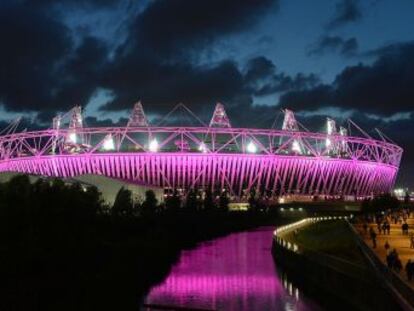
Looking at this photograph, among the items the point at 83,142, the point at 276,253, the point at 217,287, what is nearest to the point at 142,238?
the point at 276,253

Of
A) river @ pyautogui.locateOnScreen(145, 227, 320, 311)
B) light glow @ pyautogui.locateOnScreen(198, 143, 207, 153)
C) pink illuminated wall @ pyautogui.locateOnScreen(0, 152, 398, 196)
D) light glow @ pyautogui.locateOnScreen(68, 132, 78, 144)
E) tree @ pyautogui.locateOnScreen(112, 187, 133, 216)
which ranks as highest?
light glow @ pyautogui.locateOnScreen(68, 132, 78, 144)

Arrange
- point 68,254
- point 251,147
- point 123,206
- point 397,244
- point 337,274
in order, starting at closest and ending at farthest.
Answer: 1. point 337,274
2. point 68,254
3. point 397,244
4. point 123,206
5. point 251,147

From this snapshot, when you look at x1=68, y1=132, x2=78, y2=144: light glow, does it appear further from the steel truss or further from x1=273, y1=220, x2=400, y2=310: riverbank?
x1=273, y1=220, x2=400, y2=310: riverbank

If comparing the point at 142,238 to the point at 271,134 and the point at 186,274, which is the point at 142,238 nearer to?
the point at 186,274

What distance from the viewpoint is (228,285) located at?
100ft

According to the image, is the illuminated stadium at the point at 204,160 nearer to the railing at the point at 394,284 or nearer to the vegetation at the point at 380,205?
the vegetation at the point at 380,205

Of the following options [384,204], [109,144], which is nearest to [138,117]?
[109,144]

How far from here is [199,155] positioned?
94.6 metres

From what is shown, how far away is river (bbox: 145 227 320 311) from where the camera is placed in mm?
25859

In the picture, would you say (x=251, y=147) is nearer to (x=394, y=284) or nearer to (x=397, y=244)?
(x=397, y=244)

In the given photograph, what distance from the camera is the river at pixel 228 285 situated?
2586 centimetres

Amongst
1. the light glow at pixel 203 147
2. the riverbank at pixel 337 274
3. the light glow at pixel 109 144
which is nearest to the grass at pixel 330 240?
the riverbank at pixel 337 274

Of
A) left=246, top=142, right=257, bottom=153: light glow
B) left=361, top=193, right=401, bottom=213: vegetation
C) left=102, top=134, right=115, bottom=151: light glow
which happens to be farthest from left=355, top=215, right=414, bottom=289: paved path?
left=102, top=134, right=115, bottom=151: light glow

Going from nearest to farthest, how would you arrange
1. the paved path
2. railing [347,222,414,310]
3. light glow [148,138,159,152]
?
railing [347,222,414,310] → the paved path → light glow [148,138,159,152]
